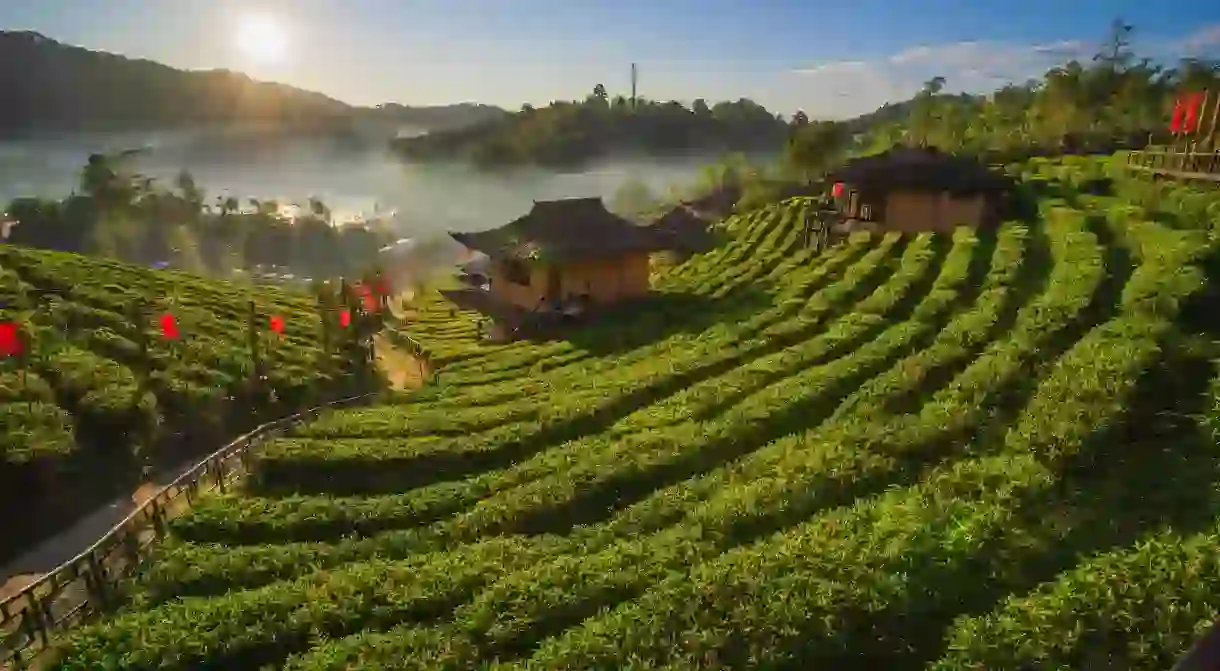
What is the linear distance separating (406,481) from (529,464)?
8.25 feet

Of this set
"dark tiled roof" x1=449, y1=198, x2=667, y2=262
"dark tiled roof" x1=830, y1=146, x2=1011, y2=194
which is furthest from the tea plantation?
"dark tiled roof" x1=449, y1=198, x2=667, y2=262

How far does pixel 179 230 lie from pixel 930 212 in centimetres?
7819

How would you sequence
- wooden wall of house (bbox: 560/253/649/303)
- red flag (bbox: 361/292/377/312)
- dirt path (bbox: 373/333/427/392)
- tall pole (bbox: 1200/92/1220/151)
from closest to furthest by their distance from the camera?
1. tall pole (bbox: 1200/92/1220/151)
2. dirt path (bbox: 373/333/427/392)
3. wooden wall of house (bbox: 560/253/649/303)
4. red flag (bbox: 361/292/377/312)

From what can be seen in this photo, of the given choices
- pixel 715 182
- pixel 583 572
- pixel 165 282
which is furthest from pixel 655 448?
pixel 715 182

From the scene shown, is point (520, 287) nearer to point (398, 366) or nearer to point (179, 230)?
point (398, 366)

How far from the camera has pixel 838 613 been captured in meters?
8.36

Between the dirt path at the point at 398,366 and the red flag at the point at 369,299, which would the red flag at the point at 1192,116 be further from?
the red flag at the point at 369,299

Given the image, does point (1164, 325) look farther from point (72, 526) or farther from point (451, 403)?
point (72, 526)

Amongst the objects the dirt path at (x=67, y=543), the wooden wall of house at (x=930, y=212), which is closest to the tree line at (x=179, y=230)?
the dirt path at (x=67, y=543)

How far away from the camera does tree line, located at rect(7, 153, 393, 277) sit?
70.0 m

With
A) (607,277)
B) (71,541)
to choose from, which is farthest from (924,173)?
(71,541)

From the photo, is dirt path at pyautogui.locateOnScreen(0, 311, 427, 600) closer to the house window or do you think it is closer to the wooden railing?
the wooden railing

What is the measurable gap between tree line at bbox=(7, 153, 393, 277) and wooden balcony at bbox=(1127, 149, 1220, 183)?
64827mm

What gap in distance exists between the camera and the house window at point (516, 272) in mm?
29125
